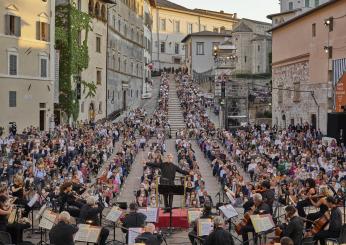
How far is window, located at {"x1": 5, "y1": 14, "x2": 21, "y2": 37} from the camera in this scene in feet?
132

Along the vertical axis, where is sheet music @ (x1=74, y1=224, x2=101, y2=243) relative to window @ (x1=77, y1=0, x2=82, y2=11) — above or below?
below

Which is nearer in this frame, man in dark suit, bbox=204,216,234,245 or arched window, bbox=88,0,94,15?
man in dark suit, bbox=204,216,234,245

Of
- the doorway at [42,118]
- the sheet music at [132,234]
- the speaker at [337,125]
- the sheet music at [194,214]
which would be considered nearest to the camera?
the sheet music at [132,234]

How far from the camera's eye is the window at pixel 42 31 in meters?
42.9

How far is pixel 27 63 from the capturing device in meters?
42.2

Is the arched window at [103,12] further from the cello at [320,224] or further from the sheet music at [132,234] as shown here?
the cello at [320,224]

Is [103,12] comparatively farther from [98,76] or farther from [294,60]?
[294,60]

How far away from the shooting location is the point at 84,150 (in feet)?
113

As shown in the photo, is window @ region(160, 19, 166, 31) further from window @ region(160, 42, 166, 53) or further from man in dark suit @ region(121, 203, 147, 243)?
man in dark suit @ region(121, 203, 147, 243)

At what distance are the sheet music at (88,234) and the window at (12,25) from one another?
29357mm

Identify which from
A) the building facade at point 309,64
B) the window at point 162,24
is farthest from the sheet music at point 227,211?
the window at point 162,24

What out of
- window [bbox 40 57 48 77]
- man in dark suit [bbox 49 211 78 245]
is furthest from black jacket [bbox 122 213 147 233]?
window [bbox 40 57 48 77]

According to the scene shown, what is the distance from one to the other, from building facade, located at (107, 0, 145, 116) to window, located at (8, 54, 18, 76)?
60.8 feet

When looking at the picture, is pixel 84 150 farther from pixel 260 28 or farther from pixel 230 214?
pixel 260 28
